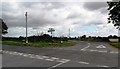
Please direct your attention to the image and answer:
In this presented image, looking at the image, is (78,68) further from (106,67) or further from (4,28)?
(4,28)

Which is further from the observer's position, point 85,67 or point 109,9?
point 109,9

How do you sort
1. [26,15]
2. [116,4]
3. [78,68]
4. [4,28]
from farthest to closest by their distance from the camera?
[4,28]
[26,15]
[116,4]
[78,68]

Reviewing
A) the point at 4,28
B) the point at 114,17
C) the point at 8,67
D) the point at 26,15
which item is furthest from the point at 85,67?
the point at 4,28

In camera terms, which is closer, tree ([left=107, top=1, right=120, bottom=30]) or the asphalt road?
the asphalt road

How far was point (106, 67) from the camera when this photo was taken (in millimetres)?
14883

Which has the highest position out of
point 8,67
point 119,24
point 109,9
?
point 109,9

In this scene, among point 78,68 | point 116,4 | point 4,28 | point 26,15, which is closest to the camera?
point 78,68

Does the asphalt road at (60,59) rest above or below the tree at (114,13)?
below

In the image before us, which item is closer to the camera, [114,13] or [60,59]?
[60,59]

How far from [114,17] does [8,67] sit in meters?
28.7

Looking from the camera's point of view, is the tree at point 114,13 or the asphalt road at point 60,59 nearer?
the asphalt road at point 60,59

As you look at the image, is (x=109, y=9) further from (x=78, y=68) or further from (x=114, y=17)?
(x=78, y=68)

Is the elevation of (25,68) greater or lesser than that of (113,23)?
lesser

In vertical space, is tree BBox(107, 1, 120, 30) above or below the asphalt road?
above
